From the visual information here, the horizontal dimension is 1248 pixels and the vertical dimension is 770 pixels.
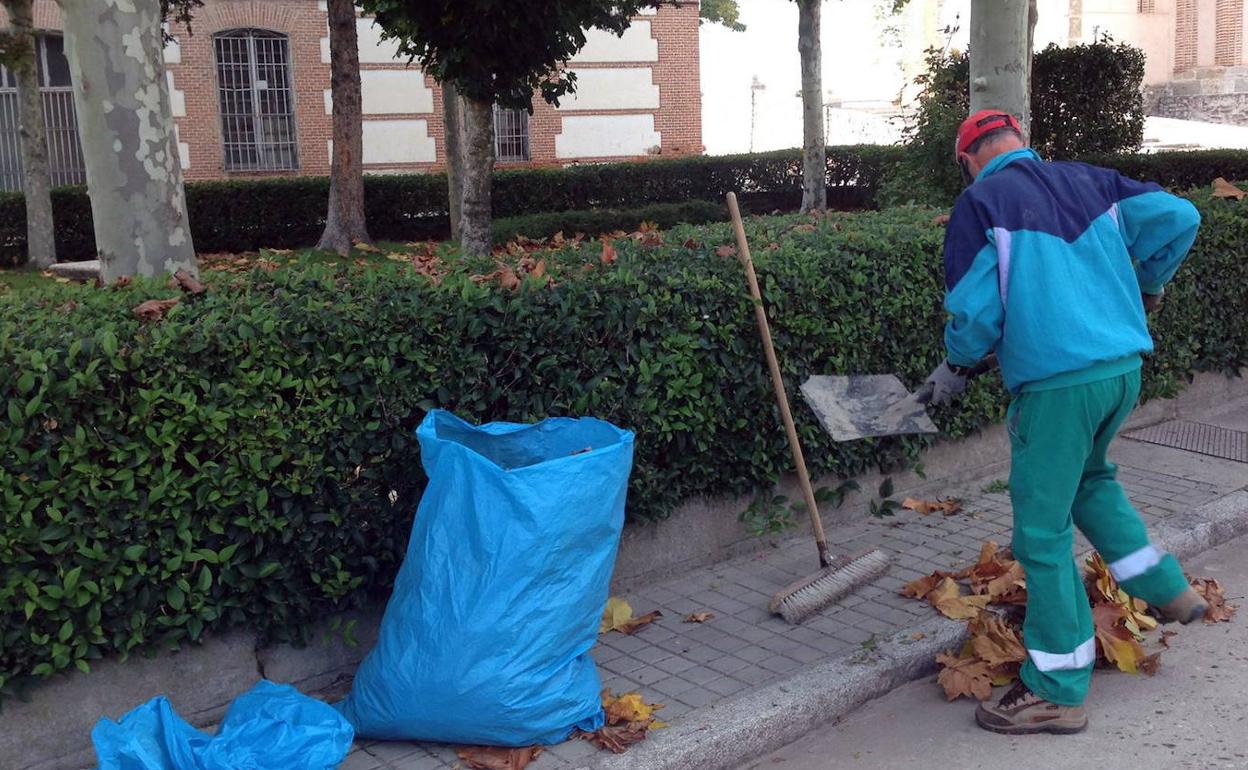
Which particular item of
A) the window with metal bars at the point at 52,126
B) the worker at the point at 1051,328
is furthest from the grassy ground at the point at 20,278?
the worker at the point at 1051,328

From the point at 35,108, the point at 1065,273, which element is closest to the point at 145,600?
the point at 1065,273

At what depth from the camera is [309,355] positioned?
12.2ft

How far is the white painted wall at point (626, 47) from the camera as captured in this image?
22.5 m

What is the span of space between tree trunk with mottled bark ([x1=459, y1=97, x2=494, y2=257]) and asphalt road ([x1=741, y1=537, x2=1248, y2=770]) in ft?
18.5

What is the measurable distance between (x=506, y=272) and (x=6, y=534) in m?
1.89

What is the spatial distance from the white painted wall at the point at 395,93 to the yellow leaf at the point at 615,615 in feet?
61.1

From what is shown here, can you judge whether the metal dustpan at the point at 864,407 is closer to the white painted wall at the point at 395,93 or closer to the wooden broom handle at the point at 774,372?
the wooden broom handle at the point at 774,372

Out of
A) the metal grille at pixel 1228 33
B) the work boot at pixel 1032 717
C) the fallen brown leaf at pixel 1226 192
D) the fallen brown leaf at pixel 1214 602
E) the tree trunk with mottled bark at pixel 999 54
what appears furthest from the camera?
the metal grille at pixel 1228 33

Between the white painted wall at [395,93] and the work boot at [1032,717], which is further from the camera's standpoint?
the white painted wall at [395,93]

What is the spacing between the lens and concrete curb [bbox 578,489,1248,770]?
3.55 meters

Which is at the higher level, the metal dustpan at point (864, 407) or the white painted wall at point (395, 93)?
the white painted wall at point (395, 93)

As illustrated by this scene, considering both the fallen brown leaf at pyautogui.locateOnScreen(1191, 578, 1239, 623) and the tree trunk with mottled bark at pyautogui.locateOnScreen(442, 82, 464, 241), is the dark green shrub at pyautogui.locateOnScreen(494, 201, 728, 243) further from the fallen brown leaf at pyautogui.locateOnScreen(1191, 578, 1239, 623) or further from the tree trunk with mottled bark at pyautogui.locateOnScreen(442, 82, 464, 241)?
the fallen brown leaf at pyautogui.locateOnScreen(1191, 578, 1239, 623)

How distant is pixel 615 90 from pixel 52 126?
10152mm

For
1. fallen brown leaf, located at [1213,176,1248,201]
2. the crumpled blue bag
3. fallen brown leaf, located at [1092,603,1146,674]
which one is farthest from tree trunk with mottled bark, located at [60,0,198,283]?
fallen brown leaf, located at [1213,176,1248,201]
